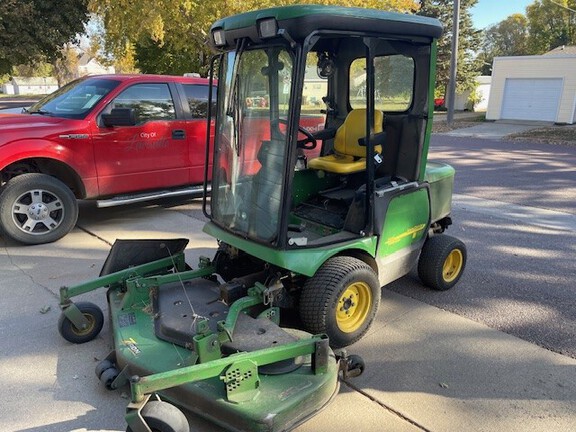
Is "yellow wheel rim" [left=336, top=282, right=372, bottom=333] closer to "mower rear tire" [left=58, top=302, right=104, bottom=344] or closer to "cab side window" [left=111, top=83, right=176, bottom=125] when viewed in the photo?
"mower rear tire" [left=58, top=302, right=104, bottom=344]

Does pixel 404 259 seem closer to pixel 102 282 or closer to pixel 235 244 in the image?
pixel 235 244

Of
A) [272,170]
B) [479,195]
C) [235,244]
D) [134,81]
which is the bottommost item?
[479,195]

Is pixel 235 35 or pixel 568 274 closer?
pixel 235 35

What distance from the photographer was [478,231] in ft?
21.6

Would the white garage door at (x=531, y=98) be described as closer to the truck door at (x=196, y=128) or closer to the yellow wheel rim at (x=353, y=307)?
the truck door at (x=196, y=128)

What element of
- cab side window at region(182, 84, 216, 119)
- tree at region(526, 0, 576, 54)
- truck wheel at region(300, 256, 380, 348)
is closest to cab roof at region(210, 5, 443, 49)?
truck wheel at region(300, 256, 380, 348)

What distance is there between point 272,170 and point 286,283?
2.77ft

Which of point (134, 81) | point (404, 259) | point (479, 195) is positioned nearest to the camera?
point (404, 259)

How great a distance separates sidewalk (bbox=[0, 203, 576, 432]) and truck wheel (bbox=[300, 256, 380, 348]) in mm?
207

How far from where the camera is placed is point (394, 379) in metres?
3.32

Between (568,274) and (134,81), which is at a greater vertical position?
(134,81)

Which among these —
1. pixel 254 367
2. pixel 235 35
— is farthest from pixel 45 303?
pixel 235 35

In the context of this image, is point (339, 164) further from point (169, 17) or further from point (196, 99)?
point (169, 17)

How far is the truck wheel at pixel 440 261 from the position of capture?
14.6 ft
